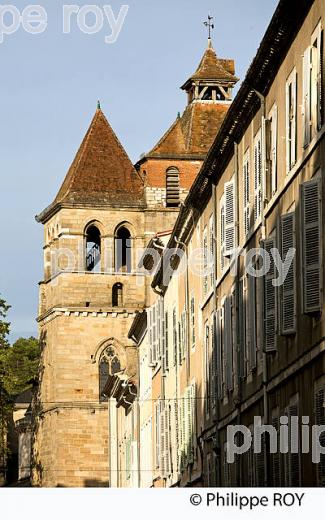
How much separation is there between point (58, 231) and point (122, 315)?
5910 millimetres

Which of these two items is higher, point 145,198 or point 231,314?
point 145,198

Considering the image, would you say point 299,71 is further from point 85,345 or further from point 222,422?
point 85,345

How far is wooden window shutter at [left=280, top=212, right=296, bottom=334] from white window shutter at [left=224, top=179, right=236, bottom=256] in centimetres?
707

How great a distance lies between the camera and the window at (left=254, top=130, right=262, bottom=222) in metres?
30.8

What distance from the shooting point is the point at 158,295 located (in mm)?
54969

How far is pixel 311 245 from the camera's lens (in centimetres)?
2503

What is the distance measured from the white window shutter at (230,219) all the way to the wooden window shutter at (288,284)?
7068 millimetres

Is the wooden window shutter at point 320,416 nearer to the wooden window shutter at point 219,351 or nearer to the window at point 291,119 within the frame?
the window at point 291,119

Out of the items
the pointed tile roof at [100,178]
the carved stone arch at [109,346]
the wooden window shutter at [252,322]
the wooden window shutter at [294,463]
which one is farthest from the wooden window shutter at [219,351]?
the pointed tile roof at [100,178]

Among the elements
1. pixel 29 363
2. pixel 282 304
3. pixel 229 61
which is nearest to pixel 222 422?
pixel 282 304

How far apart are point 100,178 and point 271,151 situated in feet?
232

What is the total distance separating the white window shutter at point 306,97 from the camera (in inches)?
1024

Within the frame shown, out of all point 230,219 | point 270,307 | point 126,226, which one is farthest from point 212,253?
point 126,226

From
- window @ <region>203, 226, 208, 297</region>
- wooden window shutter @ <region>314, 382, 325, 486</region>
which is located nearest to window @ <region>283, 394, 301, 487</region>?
wooden window shutter @ <region>314, 382, 325, 486</region>
